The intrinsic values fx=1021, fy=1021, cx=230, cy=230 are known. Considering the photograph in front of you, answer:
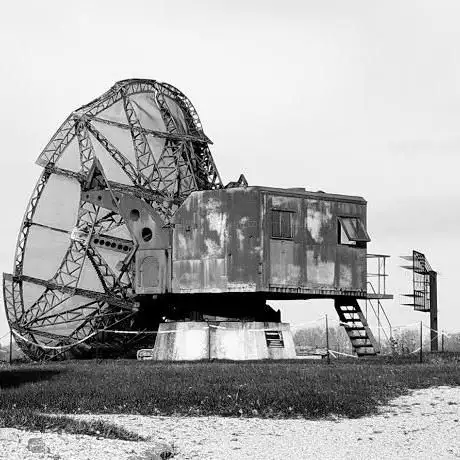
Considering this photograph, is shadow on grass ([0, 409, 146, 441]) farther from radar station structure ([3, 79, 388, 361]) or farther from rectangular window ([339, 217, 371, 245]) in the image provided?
rectangular window ([339, 217, 371, 245])

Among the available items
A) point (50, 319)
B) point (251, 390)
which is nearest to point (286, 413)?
point (251, 390)

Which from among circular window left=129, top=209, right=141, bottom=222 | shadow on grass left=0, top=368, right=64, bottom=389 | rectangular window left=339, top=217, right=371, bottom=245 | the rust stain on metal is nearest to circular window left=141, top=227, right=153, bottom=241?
circular window left=129, top=209, right=141, bottom=222

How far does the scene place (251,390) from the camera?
21.6 meters

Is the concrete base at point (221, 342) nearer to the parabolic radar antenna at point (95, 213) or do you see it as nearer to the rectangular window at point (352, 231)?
the parabolic radar antenna at point (95, 213)

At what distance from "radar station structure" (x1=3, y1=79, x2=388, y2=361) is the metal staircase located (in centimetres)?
5

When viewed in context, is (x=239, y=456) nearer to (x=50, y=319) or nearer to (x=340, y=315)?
(x=340, y=315)

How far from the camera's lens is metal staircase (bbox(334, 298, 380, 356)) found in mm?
37062

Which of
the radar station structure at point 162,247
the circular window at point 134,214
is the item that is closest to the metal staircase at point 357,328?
the radar station structure at point 162,247

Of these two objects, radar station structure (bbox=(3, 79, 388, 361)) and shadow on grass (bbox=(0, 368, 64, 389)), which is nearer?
shadow on grass (bbox=(0, 368, 64, 389))

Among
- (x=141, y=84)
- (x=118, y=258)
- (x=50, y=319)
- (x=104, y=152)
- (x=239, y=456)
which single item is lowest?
(x=239, y=456)

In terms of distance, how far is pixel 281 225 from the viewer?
35594 millimetres

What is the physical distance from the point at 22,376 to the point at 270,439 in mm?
11253

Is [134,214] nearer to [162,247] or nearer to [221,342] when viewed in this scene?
[162,247]

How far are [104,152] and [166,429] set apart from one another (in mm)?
23642
